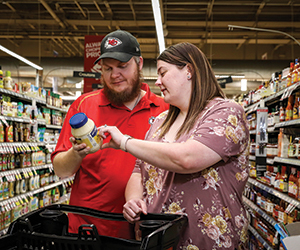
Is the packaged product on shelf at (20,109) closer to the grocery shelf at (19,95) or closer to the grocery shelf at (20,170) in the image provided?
the grocery shelf at (19,95)

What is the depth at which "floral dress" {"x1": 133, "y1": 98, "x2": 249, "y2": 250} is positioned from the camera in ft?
4.43

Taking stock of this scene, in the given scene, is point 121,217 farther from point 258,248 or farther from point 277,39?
point 277,39

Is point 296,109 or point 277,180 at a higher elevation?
point 296,109

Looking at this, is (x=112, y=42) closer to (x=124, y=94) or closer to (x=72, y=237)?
(x=124, y=94)

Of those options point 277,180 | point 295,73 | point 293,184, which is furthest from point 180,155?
point 277,180

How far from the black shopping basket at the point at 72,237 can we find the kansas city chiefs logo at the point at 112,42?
94 cm

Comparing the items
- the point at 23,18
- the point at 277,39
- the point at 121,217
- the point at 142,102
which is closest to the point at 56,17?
the point at 23,18

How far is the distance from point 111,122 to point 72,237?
107cm

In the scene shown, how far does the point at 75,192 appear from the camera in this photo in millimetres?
1984

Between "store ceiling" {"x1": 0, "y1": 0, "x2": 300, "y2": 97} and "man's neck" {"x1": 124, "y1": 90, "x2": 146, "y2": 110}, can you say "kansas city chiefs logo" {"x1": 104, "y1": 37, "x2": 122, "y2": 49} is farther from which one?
"store ceiling" {"x1": 0, "y1": 0, "x2": 300, "y2": 97}

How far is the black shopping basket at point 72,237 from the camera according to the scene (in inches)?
39.7

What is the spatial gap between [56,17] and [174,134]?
12619 mm

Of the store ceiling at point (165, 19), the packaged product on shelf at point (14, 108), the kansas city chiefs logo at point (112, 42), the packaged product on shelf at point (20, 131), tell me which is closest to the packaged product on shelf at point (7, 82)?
the packaged product on shelf at point (14, 108)

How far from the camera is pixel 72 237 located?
102cm
